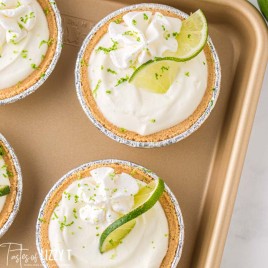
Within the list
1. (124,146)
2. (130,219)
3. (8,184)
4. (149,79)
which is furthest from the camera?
(124,146)

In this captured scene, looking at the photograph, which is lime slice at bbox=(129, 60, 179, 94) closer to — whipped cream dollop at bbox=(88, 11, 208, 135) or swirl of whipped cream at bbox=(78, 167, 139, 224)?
whipped cream dollop at bbox=(88, 11, 208, 135)

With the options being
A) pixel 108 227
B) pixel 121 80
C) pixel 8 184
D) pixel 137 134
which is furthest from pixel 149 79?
pixel 8 184

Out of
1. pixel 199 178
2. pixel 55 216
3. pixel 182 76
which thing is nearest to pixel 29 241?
pixel 55 216

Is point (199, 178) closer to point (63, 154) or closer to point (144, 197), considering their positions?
point (144, 197)

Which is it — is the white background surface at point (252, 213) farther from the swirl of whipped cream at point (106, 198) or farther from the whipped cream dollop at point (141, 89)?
the swirl of whipped cream at point (106, 198)

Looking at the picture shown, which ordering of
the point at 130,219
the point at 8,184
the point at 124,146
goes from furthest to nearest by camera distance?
the point at 124,146 < the point at 8,184 < the point at 130,219

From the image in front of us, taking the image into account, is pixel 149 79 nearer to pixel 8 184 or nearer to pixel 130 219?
pixel 130 219
